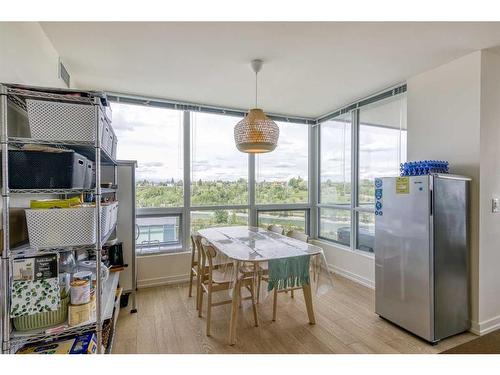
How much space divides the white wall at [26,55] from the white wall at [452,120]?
3.36m

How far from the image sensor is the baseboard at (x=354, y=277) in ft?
11.3

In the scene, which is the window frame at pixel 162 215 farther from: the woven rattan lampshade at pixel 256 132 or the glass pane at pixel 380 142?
the glass pane at pixel 380 142

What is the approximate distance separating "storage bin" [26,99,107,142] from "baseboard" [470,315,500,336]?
3.34 metres

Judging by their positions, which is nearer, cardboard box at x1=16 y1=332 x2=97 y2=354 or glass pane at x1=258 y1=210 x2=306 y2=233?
cardboard box at x1=16 y1=332 x2=97 y2=354

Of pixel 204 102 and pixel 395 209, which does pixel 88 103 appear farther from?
pixel 395 209

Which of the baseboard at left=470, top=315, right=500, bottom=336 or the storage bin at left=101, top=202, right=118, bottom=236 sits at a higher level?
the storage bin at left=101, top=202, right=118, bottom=236

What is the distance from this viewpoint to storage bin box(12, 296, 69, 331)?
1376 millimetres

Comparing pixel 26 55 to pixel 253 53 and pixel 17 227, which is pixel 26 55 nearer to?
pixel 17 227

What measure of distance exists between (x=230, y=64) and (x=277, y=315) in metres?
2.51

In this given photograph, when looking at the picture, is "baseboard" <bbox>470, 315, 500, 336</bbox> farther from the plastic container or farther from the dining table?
the plastic container

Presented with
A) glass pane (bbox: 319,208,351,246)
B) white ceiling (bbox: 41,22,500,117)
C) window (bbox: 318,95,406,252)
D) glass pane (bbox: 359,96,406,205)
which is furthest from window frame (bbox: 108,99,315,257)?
glass pane (bbox: 359,96,406,205)

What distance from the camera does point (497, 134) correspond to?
2.40 meters

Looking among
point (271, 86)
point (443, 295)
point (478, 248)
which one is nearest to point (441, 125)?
point (478, 248)

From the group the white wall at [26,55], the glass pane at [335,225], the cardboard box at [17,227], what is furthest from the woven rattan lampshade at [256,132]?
the glass pane at [335,225]
